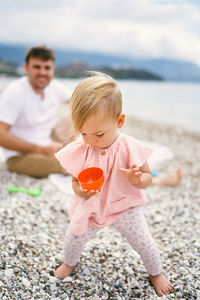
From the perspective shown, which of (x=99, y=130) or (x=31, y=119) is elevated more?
(x=99, y=130)

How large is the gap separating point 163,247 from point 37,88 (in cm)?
325

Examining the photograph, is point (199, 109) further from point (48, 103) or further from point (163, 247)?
point (163, 247)

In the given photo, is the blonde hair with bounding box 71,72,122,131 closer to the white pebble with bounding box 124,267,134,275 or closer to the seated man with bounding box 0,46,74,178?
the white pebble with bounding box 124,267,134,275

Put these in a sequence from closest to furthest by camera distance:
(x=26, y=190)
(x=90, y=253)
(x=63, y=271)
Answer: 1. (x=63, y=271)
2. (x=90, y=253)
3. (x=26, y=190)

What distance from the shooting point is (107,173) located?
7.63 feet

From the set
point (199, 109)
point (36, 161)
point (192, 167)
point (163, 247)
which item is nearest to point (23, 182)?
point (36, 161)

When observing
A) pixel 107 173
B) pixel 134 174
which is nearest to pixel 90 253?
pixel 107 173

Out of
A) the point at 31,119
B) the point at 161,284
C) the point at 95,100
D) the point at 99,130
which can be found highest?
the point at 95,100

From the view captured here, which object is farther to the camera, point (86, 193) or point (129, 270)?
point (129, 270)

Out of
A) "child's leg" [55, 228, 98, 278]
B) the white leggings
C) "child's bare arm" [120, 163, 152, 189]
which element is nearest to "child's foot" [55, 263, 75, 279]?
"child's leg" [55, 228, 98, 278]

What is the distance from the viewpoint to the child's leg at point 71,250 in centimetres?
240

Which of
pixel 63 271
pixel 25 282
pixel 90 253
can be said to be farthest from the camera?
pixel 90 253

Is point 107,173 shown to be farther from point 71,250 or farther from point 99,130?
point 71,250

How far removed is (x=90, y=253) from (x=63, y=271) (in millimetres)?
410
